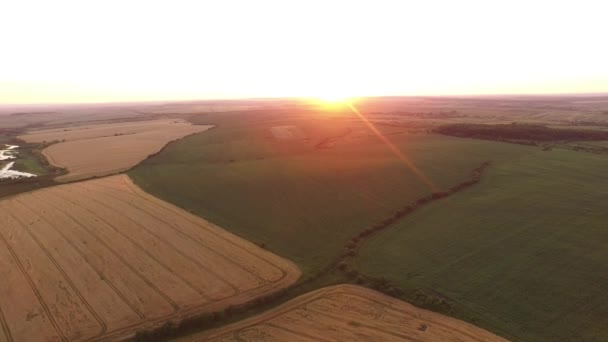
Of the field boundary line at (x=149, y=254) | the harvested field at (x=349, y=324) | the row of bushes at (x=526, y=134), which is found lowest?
the harvested field at (x=349, y=324)

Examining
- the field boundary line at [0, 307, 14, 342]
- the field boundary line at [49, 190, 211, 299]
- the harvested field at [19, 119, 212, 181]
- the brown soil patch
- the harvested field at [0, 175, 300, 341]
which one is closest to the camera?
the field boundary line at [0, 307, 14, 342]

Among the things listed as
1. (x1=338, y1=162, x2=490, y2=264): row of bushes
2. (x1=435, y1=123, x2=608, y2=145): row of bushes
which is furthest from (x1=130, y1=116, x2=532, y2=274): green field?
(x1=435, y1=123, x2=608, y2=145): row of bushes

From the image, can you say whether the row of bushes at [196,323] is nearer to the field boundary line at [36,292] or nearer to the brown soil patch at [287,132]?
the field boundary line at [36,292]

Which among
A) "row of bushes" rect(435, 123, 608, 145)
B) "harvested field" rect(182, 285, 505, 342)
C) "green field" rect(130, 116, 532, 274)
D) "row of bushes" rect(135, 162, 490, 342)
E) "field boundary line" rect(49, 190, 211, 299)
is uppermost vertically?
"row of bushes" rect(435, 123, 608, 145)

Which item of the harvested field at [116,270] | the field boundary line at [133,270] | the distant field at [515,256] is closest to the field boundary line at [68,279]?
the harvested field at [116,270]

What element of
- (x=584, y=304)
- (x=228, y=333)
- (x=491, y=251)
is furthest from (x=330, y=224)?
(x=584, y=304)

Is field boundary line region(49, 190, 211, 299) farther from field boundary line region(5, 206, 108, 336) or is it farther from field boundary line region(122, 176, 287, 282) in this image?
field boundary line region(122, 176, 287, 282)

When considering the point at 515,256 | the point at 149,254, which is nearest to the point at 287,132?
the point at 149,254
